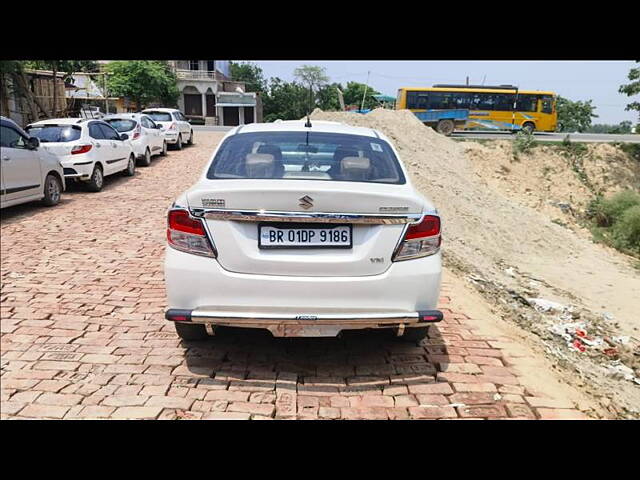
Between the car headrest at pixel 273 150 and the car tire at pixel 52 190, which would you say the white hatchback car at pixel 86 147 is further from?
the car headrest at pixel 273 150

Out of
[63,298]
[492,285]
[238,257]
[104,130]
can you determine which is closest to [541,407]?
[238,257]

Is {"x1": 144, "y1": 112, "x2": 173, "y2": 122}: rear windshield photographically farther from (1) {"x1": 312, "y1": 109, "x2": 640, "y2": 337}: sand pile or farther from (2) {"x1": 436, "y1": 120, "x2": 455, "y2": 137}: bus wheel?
(2) {"x1": 436, "y1": 120, "x2": 455, "y2": 137}: bus wheel

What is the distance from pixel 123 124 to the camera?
13430mm

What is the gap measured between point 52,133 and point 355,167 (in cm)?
275

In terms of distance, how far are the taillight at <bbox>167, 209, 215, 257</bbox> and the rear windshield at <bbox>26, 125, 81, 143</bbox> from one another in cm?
108

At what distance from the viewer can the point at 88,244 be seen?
9.61 ft

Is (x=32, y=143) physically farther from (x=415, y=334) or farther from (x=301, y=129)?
(x=415, y=334)

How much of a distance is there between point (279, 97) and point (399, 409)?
3361 cm

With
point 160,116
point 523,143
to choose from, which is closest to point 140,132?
point 160,116

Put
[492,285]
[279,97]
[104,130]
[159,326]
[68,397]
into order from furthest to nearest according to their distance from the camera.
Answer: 1. [279,97]
2. [104,130]
3. [492,285]
4. [159,326]
5. [68,397]

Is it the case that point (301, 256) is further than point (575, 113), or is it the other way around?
point (575, 113)

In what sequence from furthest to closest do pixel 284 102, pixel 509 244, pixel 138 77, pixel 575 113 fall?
pixel 575 113
pixel 284 102
pixel 509 244
pixel 138 77

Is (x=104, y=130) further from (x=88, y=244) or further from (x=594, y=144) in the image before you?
(x=594, y=144)

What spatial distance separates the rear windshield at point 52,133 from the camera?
321 centimetres
